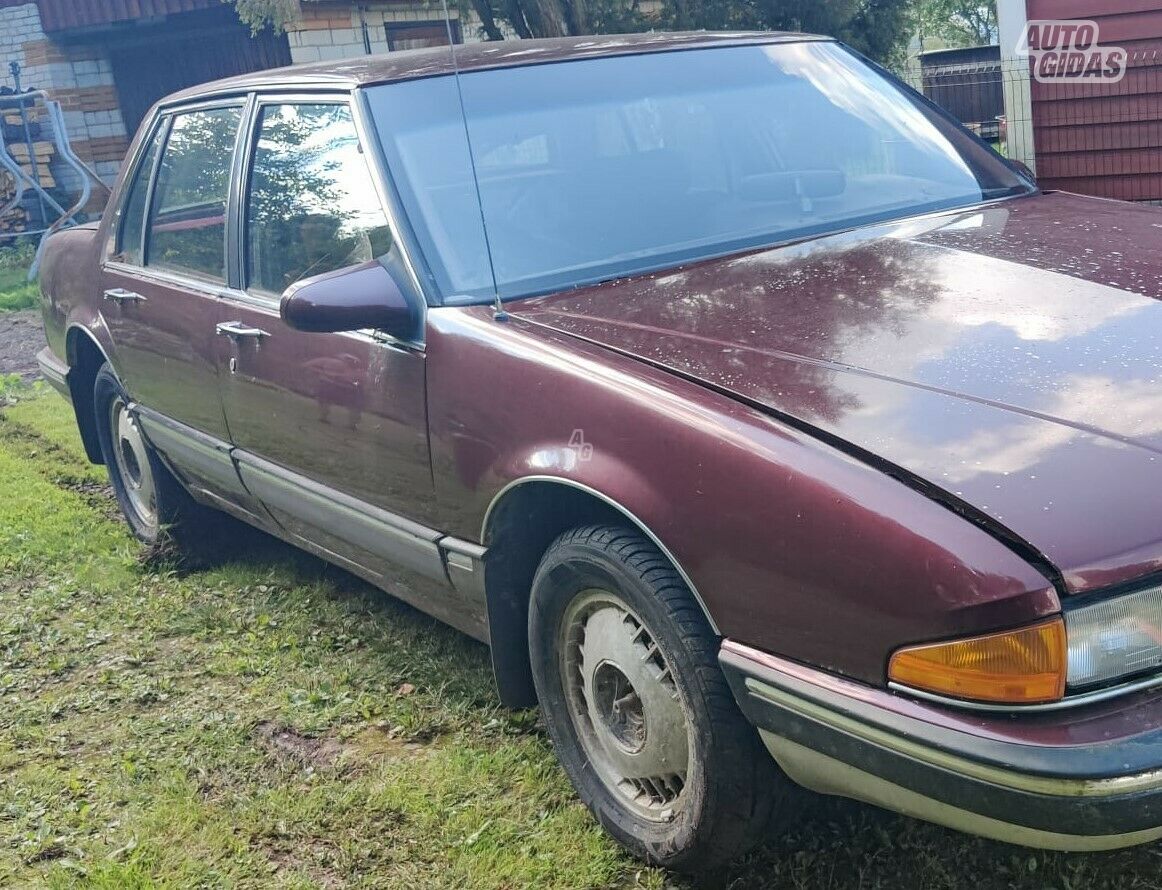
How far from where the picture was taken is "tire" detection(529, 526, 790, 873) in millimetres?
2324

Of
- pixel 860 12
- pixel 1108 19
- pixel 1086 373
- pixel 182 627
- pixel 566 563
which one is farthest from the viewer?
pixel 860 12

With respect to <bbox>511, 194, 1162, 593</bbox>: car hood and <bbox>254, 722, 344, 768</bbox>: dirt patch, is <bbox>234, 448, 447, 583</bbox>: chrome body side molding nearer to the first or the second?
<bbox>254, 722, 344, 768</bbox>: dirt patch

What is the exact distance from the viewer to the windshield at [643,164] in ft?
10.1

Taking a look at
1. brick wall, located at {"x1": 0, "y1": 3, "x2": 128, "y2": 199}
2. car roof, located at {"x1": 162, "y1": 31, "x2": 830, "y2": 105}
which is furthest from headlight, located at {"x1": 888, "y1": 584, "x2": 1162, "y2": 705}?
brick wall, located at {"x1": 0, "y1": 3, "x2": 128, "y2": 199}

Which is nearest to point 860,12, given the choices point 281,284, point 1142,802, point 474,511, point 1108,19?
point 1108,19

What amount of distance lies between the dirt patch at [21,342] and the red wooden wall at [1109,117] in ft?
23.0

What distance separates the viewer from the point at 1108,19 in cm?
812

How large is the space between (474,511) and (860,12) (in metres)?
8.77

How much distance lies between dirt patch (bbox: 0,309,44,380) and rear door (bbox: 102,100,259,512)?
14.9 ft

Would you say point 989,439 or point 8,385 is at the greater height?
point 989,439

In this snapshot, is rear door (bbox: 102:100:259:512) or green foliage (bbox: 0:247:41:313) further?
green foliage (bbox: 0:247:41:313)

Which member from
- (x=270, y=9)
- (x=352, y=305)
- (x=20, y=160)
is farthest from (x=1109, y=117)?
(x=20, y=160)

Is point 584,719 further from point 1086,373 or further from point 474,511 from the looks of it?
point 1086,373
